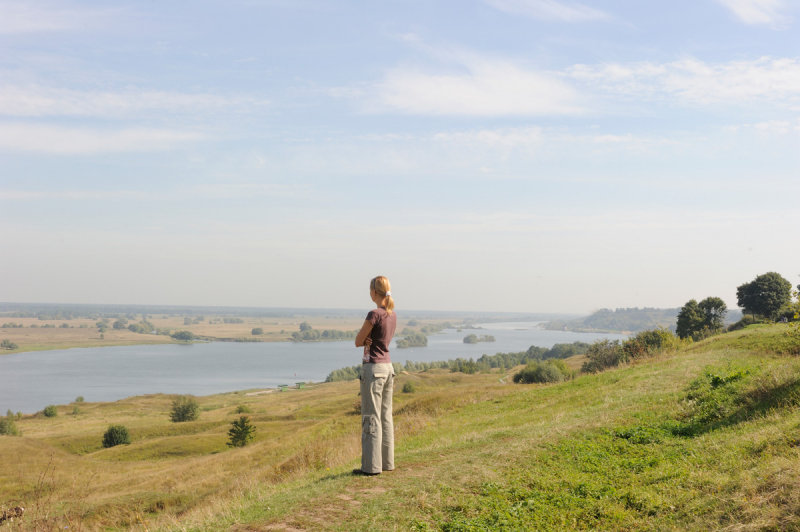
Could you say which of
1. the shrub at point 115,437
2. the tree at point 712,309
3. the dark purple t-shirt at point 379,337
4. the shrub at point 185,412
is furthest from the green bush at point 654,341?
the shrub at point 185,412

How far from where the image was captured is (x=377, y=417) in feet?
27.6

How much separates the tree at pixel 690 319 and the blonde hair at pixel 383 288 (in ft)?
211

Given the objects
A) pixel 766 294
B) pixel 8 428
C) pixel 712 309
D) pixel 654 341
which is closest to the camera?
pixel 654 341

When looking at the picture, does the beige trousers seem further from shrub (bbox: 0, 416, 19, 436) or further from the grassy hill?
shrub (bbox: 0, 416, 19, 436)

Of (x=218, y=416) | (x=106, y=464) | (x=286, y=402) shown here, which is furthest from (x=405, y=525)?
(x=286, y=402)

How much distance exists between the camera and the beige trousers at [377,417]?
8.27 metres

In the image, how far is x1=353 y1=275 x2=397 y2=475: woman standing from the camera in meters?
8.23

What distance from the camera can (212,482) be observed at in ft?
79.2

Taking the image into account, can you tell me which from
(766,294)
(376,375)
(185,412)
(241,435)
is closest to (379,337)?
(376,375)

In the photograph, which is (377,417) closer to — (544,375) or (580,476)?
(580,476)

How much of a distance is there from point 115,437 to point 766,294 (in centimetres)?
7628

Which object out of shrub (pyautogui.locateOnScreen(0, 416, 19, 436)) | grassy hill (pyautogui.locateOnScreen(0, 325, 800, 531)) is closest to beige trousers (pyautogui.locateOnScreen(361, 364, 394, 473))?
grassy hill (pyautogui.locateOnScreen(0, 325, 800, 531))

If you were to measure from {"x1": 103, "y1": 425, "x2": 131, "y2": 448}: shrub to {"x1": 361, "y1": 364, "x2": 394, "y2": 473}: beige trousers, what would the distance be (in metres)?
64.9

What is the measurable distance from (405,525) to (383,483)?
1.83 m
